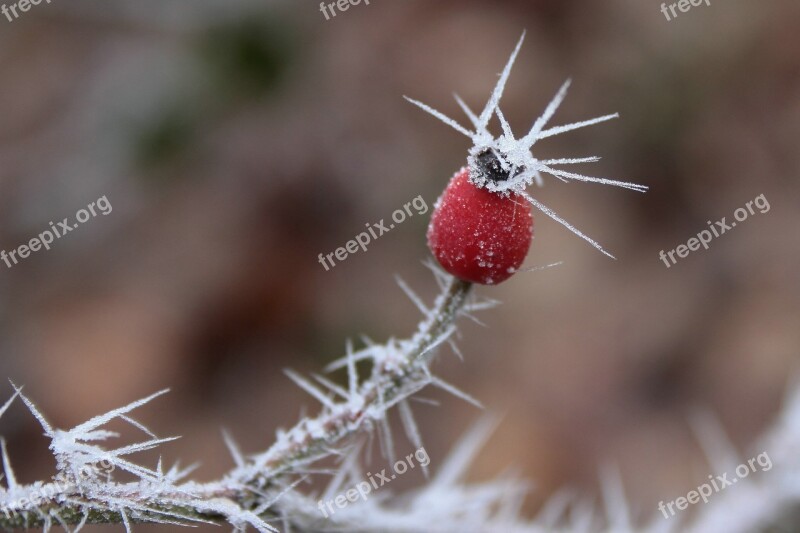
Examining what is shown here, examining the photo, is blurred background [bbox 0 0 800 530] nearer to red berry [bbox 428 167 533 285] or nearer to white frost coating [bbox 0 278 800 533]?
white frost coating [bbox 0 278 800 533]

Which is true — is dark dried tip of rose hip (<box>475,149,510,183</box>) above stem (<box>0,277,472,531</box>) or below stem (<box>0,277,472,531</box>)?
above

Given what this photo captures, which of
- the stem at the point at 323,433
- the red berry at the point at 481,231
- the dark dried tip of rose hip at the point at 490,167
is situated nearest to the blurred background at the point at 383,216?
the stem at the point at 323,433

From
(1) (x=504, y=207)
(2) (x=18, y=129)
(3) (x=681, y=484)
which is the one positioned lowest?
(3) (x=681, y=484)

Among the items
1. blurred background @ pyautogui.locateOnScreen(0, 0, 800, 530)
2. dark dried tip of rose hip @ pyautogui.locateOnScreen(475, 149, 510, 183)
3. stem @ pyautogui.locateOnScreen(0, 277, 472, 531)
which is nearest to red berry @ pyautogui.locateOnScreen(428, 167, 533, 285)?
dark dried tip of rose hip @ pyautogui.locateOnScreen(475, 149, 510, 183)

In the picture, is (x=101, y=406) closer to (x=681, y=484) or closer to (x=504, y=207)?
(x=681, y=484)

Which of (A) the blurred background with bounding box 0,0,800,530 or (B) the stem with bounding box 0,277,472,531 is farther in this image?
(A) the blurred background with bounding box 0,0,800,530

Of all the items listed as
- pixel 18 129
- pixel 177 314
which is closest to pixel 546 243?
pixel 177 314

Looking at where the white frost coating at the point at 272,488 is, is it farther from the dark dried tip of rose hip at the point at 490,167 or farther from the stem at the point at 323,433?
the dark dried tip of rose hip at the point at 490,167
